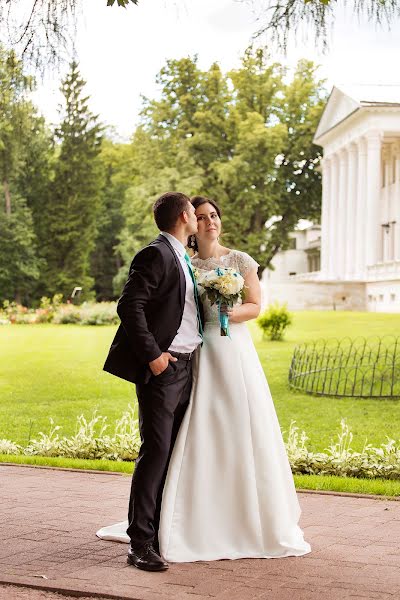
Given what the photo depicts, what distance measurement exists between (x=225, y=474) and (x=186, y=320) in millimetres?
916

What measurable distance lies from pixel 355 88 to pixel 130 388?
37.6m

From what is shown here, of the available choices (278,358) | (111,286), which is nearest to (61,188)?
(111,286)

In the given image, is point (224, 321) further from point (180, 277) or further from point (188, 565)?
point (188, 565)

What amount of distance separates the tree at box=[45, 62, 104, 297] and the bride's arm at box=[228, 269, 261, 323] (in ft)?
176

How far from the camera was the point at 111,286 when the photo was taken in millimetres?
66812

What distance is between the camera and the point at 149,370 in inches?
216

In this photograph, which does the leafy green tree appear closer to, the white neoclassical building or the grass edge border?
the white neoclassical building

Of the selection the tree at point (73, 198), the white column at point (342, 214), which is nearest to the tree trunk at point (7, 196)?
the tree at point (73, 198)

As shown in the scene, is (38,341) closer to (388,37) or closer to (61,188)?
(388,37)

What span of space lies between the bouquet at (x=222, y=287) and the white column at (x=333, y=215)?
50825mm

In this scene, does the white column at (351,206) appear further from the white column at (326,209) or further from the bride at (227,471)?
the bride at (227,471)

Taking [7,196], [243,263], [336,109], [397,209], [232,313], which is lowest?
[232,313]

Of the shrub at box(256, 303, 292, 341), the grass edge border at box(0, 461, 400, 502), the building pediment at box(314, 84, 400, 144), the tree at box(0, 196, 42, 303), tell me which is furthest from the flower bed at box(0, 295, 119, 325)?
the grass edge border at box(0, 461, 400, 502)

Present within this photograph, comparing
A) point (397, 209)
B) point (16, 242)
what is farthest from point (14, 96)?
point (16, 242)
